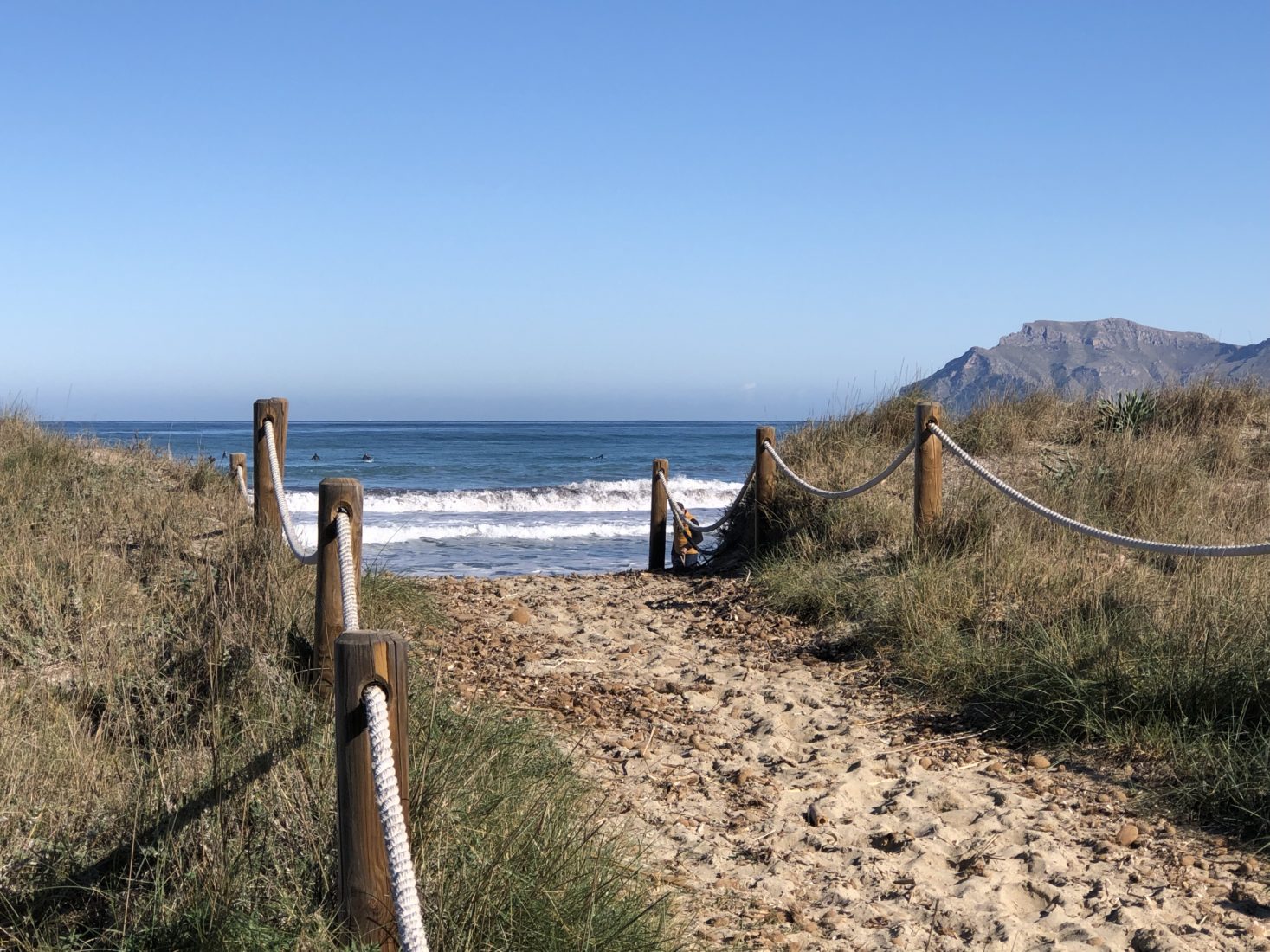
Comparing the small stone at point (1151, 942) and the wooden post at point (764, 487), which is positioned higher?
the wooden post at point (764, 487)

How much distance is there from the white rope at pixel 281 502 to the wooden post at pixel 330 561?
21 centimetres

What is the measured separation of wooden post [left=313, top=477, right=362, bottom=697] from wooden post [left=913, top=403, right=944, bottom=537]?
4419mm

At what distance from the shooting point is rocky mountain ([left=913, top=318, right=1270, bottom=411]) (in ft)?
42.8

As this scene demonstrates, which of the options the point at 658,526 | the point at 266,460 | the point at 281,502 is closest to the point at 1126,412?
the point at 658,526

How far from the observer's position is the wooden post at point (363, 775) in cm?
212

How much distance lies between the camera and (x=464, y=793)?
10.2 ft

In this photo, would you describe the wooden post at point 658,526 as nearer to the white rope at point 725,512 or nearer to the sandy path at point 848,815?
the white rope at point 725,512

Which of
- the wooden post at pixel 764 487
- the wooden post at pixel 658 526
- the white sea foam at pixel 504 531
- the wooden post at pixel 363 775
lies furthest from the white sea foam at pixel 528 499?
the wooden post at pixel 363 775

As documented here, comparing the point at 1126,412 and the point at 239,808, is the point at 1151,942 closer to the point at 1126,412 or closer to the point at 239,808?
the point at 239,808

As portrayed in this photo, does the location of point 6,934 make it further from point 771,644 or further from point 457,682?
point 771,644

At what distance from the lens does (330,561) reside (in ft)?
13.3

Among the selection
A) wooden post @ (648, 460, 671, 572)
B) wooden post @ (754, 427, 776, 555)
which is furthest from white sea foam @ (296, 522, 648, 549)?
wooden post @ (754, 427, 776, 555)

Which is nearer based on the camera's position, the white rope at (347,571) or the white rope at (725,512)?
the white rope at (347,571)

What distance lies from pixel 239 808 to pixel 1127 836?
3094 millimetres
